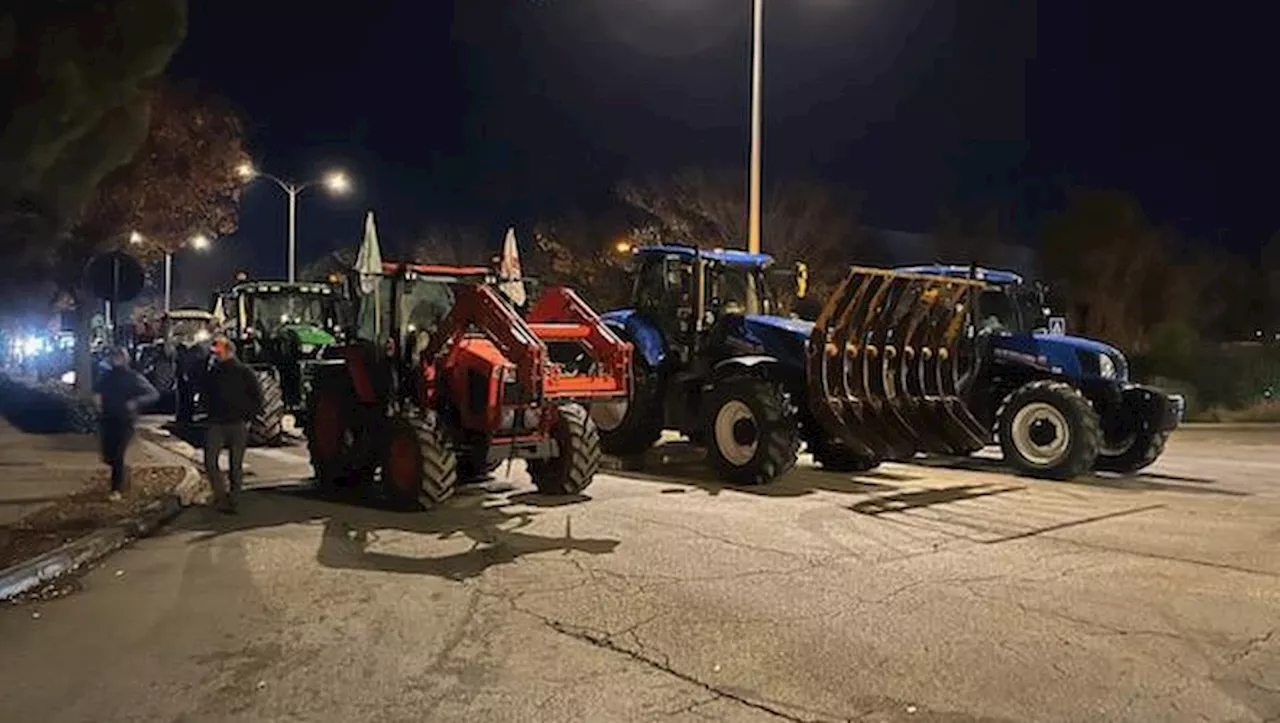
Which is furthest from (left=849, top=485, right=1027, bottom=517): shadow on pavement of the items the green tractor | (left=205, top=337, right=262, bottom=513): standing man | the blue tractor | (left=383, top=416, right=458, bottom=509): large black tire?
the green tractor

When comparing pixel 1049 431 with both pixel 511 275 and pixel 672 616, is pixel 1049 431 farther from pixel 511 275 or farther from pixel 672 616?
pixel 672 616

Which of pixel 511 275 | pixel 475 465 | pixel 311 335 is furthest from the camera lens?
pixel 311 335

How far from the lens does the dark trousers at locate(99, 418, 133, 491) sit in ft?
41.2

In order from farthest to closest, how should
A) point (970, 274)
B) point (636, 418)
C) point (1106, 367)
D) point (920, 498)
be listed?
1. point (636, 418)
2. point (970, 274)
3. point (1106, 367)
4. point (920, 498)

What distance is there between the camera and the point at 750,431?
569 inches

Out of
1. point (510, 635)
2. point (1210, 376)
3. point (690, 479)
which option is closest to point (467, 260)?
point (1210, 376)

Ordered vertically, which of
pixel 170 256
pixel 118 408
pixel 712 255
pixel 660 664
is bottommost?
pixel 660 664

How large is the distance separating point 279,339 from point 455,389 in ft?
30.7

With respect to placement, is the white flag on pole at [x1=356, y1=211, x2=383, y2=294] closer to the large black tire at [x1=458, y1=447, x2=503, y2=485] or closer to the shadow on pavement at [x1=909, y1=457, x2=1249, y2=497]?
the large black tire at [x1=458, y1=447, x2=503, y2=485]

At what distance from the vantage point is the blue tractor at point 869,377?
14.4 meters

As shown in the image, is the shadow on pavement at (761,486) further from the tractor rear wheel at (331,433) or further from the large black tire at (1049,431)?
the tractor rear wheel at (331,433)

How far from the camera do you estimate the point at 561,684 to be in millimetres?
6398

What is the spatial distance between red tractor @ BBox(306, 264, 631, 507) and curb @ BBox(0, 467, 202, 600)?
2.06 metres

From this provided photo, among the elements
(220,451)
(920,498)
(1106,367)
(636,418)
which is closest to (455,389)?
(220,451)
